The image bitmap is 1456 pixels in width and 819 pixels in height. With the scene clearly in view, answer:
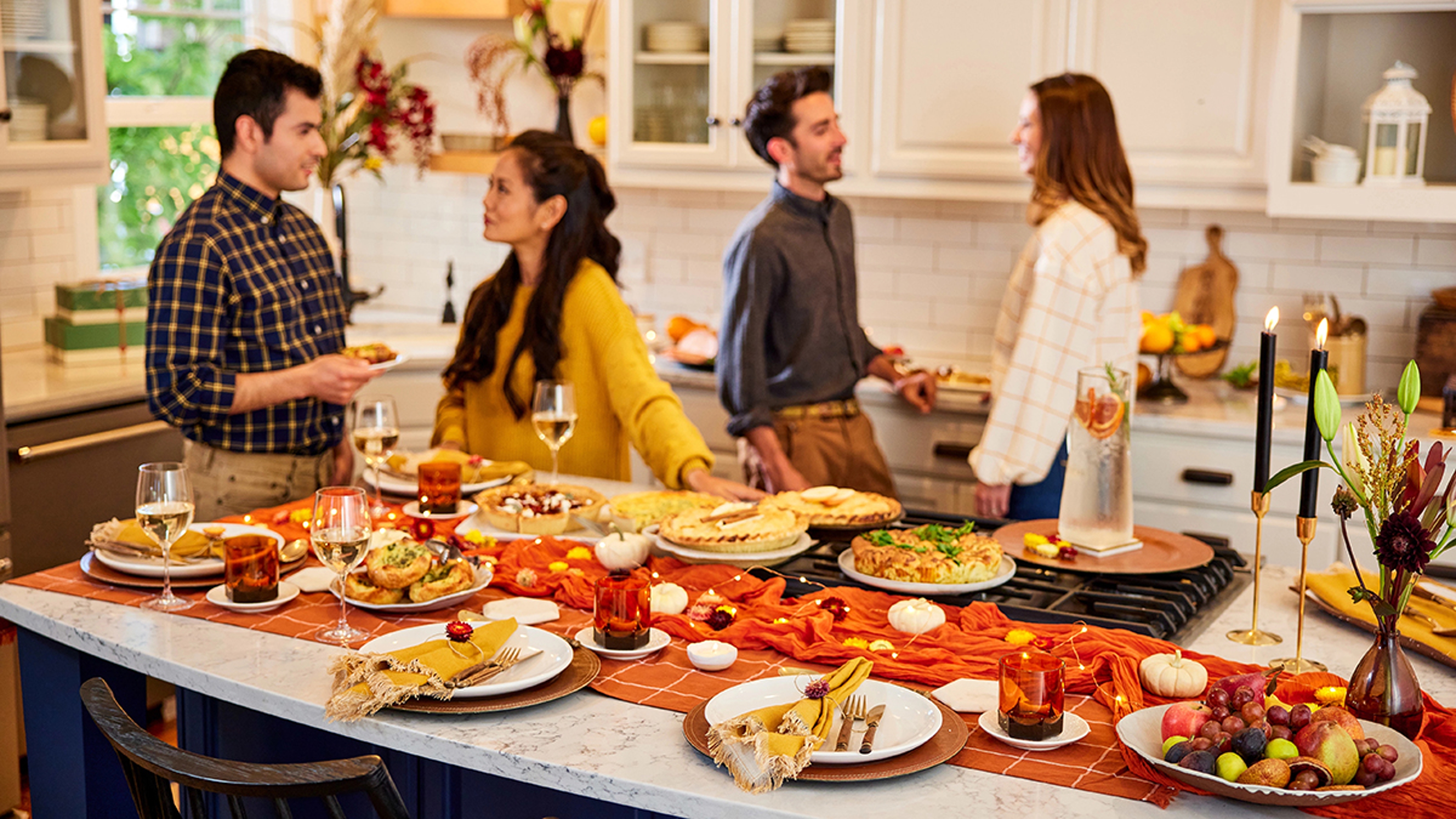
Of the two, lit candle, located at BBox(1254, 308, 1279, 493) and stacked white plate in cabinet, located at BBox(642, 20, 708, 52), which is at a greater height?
stacked white plate in cabinet, located at BBox(642, 20, 708, 52)

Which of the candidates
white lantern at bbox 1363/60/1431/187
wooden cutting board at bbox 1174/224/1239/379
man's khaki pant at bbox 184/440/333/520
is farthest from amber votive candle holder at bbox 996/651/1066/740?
wooden cutting board at bbox 1174/224/1239/379

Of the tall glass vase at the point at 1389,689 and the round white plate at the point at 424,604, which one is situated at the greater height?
the tall glass vase at the point at 1389,689

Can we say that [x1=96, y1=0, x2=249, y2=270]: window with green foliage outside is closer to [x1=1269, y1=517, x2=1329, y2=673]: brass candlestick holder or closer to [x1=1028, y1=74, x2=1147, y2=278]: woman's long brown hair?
[x1=1028, y1=74, x2=1147, y2=278]: woman's long brown hair

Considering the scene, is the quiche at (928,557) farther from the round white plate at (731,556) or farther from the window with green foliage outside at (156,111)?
the window with green foliage outside at (156,111)

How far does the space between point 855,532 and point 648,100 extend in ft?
8.08

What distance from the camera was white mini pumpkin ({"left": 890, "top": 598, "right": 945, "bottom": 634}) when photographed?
1903 millimetres

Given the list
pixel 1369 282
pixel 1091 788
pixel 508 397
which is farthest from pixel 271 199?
pixel 1369 282

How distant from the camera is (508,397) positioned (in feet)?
9.92

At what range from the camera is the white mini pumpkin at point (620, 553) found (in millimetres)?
2197

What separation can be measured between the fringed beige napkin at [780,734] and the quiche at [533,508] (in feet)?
2.87

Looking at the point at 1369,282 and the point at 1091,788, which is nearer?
the point at 1091,788

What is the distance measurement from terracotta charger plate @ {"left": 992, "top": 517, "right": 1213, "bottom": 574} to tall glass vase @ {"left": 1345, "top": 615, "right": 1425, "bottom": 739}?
568mm

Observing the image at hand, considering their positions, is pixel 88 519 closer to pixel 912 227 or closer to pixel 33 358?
pixel 33 358

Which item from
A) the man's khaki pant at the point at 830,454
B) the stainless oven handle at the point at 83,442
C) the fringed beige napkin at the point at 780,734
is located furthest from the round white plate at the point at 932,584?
the stainless oven handle at the point at 83,442
